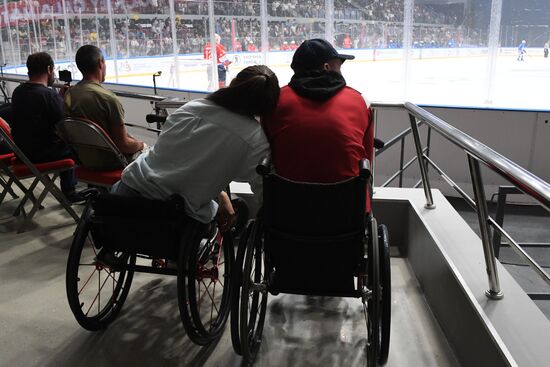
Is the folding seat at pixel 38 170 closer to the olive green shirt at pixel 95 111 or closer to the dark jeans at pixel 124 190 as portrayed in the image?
the olive green shirt at pixel 95 111

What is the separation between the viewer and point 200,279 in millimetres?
1683

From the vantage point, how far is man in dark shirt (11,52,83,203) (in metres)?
2.79

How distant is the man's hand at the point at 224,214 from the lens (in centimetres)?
180

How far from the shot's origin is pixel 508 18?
221 inches

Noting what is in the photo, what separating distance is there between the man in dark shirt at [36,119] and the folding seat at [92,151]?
38 centimetres

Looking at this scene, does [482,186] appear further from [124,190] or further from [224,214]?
[124,190]

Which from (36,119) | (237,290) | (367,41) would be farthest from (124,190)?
(367,41)

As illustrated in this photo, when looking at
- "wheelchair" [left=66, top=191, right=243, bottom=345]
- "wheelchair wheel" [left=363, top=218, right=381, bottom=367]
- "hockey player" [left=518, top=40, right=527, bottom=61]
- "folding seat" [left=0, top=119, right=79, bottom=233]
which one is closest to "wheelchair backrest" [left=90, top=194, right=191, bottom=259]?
"wheelchair" [left=66, top=191, right=243, bottom=345]

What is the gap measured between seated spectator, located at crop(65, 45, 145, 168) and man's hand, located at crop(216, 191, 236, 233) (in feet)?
3.00

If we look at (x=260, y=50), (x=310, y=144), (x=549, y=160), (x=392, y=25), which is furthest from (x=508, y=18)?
(x=310, y=144)

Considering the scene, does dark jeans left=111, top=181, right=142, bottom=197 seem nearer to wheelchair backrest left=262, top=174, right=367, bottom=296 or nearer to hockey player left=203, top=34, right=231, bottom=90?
wheelchair backrest left=262, top=174, right=367, bottom=296

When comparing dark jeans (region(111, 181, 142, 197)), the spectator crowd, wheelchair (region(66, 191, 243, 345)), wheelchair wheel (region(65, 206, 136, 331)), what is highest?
the spectator crowd

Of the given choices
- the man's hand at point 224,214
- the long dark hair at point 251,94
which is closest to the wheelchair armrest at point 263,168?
the long dark hair at point 251,94

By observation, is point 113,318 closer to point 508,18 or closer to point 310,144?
point 310,144
